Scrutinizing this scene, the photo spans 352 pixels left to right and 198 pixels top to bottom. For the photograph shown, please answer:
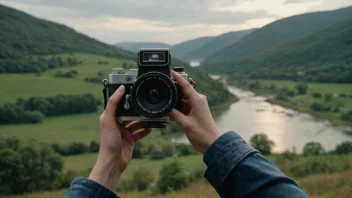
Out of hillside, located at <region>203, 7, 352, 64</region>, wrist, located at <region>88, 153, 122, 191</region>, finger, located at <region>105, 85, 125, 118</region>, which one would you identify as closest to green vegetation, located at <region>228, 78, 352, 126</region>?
finger, located at <region>105, 85, 125, 118</region>

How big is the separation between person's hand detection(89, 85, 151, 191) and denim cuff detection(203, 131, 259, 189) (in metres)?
0.41

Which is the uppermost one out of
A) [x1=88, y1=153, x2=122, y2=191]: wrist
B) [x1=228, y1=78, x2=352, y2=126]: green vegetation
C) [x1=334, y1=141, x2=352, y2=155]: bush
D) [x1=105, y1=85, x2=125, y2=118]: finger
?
[x1=105, y1=85, x2=125, y2=118]: finger

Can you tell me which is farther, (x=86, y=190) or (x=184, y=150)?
(x=184, y=150)

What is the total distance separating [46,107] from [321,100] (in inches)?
1697

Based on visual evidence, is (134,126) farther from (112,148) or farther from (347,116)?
(347,116)

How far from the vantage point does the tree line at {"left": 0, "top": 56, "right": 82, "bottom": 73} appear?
62.3m

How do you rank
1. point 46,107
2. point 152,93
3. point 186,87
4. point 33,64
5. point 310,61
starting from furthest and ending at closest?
point 310,61 → point 33,64 → point 46,107 → point 152,93 → point 186,87

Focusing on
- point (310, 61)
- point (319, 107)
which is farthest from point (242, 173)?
point (310, 61)

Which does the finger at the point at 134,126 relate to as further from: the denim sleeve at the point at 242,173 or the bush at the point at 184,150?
the bush at the point at 184,150

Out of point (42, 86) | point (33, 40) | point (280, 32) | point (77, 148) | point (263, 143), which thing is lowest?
point (77, 148)

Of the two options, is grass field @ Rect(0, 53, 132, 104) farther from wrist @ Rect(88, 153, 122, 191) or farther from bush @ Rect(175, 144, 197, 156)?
wrist @ Rect(88, 153, 122, 191)

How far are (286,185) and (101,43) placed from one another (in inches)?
4553

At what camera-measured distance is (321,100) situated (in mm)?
59812

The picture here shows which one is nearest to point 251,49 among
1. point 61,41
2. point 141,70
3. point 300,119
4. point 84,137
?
point 61,41
